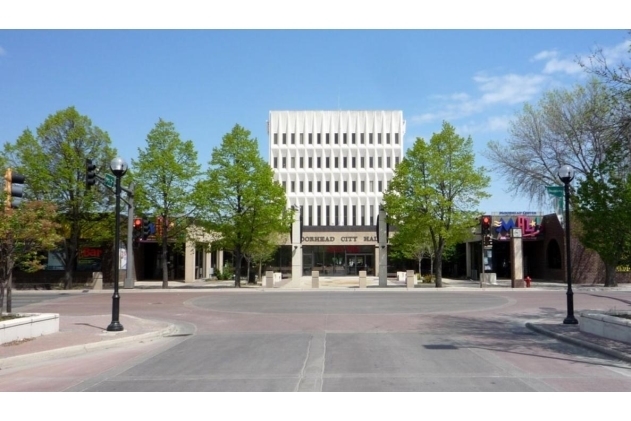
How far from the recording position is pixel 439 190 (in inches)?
1485

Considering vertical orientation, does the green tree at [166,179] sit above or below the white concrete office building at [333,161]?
below

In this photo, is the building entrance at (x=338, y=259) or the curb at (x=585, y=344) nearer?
the curb at (x=585, y=344)

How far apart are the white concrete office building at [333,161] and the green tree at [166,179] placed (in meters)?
44.8

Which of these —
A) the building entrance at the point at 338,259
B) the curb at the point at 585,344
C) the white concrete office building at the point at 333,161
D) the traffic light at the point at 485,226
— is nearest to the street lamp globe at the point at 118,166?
the curb at the point at 585,344

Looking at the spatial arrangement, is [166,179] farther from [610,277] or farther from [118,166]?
[610,277]

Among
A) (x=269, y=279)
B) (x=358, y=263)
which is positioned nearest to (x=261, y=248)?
(x=269, y=279)

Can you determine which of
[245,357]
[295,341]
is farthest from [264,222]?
[245,357]

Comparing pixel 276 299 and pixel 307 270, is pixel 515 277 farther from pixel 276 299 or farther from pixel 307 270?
pixel 307 270

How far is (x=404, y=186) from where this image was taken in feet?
124

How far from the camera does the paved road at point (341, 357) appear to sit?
9.23 m

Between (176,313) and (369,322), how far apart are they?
7.91 metres

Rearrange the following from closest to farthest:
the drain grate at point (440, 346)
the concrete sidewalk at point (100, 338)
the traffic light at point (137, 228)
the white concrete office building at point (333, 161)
Answer: the concrete sidewalk at point (100, 338)
the drain grate at point (440, 346)
the traffic light at point (137, 228)
the white concrete office building at point (333, 161)

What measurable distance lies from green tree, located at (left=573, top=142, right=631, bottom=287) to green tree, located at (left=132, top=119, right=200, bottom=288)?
25700mm

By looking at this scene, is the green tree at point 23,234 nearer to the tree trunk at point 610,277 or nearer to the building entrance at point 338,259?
the tree trunk at point 610,277
